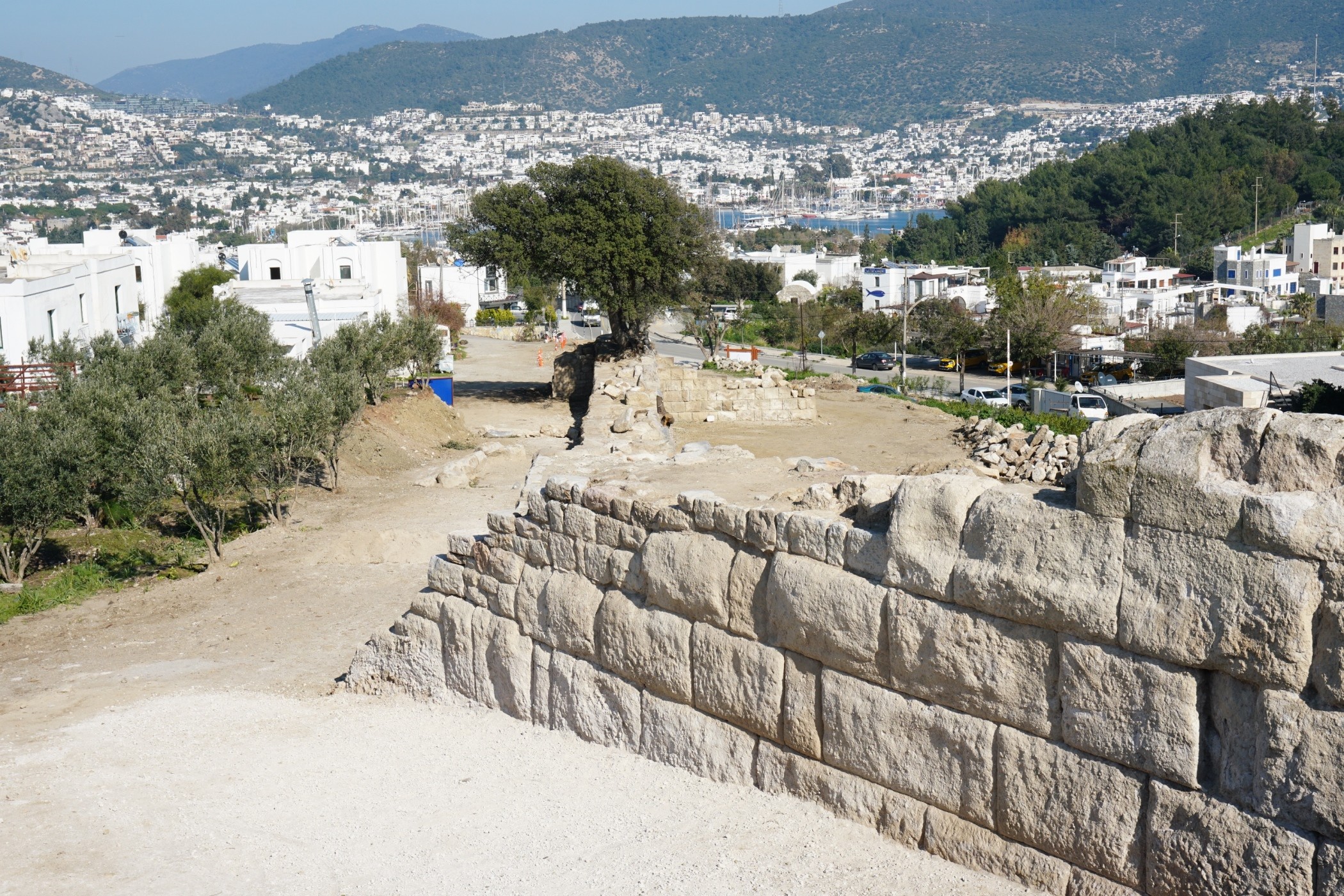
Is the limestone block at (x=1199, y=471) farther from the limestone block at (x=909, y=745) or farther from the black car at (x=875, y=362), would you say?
the black car at (x=875, y=362)

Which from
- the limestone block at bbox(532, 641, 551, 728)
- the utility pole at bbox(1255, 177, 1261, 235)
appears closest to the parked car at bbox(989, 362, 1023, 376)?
the limestone block at bbox(532, 641, 551, 728)

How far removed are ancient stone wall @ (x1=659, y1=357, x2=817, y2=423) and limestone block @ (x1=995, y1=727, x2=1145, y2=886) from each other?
20847 mm

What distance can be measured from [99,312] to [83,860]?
34349 mm

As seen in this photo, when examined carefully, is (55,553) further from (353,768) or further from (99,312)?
(99,312)

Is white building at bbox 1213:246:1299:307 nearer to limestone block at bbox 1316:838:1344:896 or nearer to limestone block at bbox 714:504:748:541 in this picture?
limestone block at bbox 714:504:748:541

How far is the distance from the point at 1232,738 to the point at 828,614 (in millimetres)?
1868

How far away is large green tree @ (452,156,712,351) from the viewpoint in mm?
29453

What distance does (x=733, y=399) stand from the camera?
86.9 ft

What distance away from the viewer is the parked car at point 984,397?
37.7m

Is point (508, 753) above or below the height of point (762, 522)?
below

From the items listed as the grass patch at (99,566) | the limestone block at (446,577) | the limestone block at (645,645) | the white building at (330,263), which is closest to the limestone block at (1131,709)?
the limestone block at (645,645)

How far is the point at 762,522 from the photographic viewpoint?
631 centimetres

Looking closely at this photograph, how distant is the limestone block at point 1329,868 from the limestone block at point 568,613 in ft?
12.9

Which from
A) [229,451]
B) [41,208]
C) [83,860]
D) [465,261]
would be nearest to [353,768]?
[83,860]
